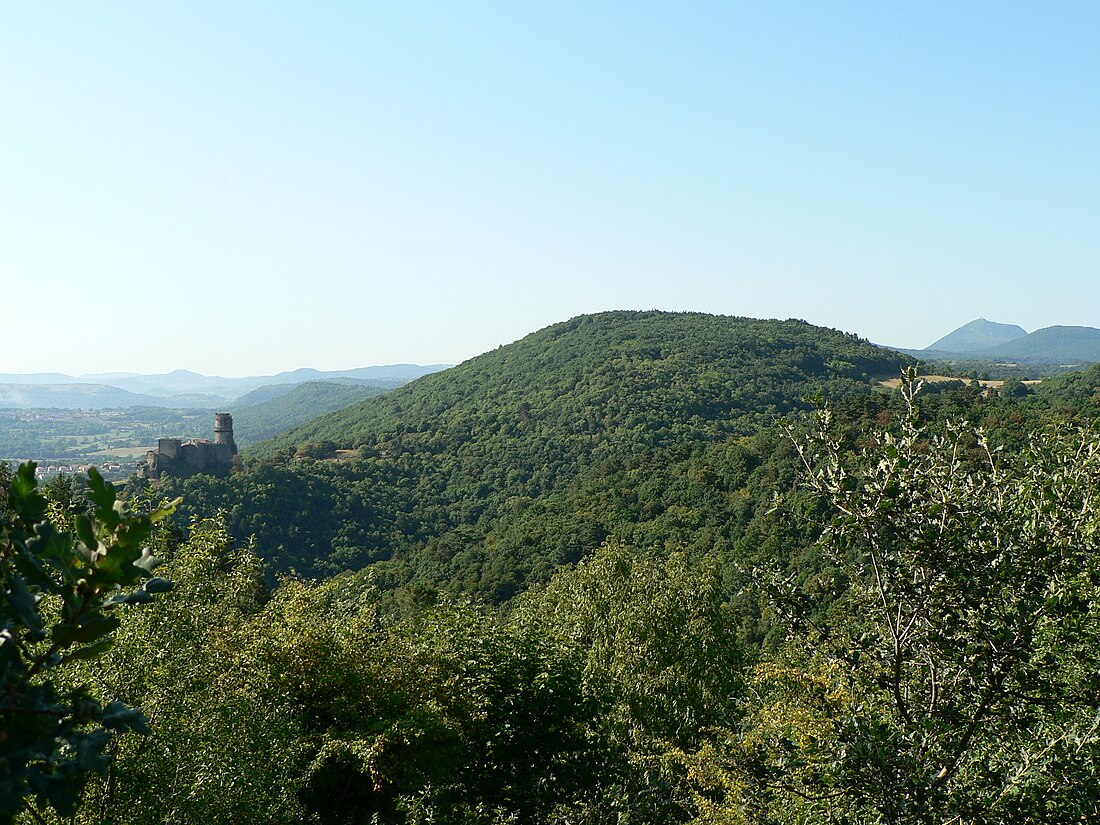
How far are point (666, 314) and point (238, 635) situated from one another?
156423mm

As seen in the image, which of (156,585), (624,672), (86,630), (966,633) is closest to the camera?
(86,630)

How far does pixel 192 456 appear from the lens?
70.7 m

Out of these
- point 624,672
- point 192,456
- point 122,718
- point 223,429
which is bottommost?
point 624,672

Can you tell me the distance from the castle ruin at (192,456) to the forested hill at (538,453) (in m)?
4.35

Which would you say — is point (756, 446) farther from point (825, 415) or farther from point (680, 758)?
point (825, 415)

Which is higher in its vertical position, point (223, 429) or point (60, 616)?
point (60, 616)

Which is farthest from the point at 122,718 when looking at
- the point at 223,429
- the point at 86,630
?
the point at 223,429

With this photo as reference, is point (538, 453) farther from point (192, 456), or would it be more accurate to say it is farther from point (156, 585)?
point (156, 585)

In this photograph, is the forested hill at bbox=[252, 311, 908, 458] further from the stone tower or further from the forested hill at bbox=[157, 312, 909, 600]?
the stone tower

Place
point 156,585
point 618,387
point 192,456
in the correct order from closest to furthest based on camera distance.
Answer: point 156,585 → point 192,456 → point 618,387

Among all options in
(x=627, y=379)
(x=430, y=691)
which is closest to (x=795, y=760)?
(x=430, y=691)

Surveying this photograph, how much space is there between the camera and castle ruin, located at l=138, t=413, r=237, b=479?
225 feet

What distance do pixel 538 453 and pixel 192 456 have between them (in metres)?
42.1

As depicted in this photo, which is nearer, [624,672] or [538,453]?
[624,672]
